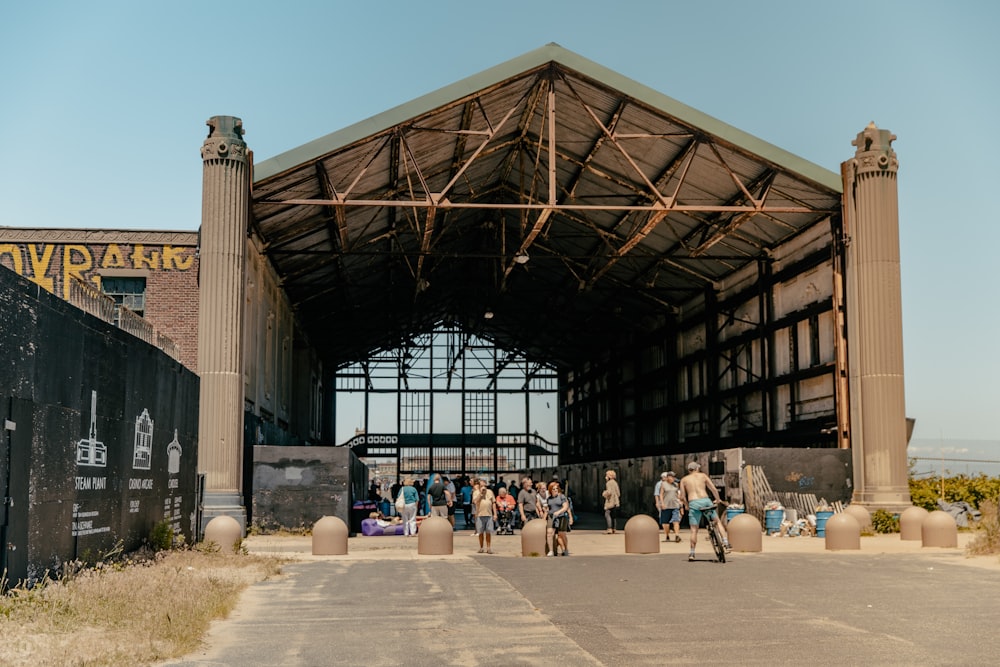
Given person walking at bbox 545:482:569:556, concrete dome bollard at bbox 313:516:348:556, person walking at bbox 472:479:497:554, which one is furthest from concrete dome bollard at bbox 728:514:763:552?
concrete dome bollard at bbox 313:516:348:556

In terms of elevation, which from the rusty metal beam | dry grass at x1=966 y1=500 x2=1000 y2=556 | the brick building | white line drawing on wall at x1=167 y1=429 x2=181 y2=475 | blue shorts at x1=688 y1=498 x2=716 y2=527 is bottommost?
dry grass at x1=966 y1=500 x2=1000 y2=556

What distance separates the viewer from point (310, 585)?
15.2m

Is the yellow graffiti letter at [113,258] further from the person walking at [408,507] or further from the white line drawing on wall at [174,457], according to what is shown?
the white line drawing on wall at [174,457]

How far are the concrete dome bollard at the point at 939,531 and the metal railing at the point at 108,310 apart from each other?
15884mm

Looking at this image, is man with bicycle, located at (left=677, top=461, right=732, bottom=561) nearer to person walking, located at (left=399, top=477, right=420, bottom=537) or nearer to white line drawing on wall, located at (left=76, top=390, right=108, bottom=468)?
white line drawing on wall, located at (left=76, top=390, right=108, bottom=468)

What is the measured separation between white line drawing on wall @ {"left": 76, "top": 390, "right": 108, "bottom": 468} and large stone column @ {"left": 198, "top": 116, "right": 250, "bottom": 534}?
33.9ft

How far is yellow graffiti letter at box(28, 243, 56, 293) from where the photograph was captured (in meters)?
30.0

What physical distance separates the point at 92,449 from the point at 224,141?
45.8ft

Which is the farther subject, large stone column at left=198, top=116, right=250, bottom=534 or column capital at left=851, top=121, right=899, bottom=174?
column capital at left=851, top=121, right=899, bottom=174

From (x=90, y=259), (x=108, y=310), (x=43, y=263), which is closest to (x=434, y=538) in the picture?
(x=108, y=310)

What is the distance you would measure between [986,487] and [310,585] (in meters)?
23.7

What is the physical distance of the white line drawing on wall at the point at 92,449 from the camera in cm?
1385

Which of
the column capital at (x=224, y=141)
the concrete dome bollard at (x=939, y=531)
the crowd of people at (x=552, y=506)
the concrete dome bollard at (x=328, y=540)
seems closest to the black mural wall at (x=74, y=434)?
the concrete dome bollard at (x=328, y=540)

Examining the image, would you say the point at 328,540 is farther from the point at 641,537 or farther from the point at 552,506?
the point at 641,537
